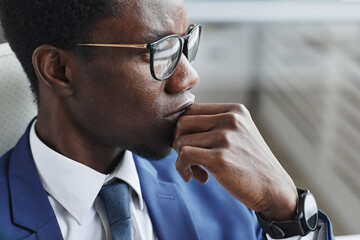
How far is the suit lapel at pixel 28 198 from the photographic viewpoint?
3.93 feet

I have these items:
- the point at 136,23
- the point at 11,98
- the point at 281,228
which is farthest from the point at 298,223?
the point at 11,98

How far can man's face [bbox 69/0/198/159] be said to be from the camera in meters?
1.15

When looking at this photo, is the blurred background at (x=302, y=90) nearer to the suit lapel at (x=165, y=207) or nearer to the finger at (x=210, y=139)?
the suit lapel at (x=165, y=207)

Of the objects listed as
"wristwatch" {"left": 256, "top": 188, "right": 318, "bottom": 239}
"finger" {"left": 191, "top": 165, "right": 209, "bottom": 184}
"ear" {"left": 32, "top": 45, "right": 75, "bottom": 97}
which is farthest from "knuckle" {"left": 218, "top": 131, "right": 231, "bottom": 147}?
"ear" {"left": 32, "top": 45, "right": 75, "bottom": 97}

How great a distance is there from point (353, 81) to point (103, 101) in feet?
8.37

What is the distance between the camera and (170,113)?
1241 millimetres

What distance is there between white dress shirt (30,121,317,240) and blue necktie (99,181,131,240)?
→ 0.07 feet

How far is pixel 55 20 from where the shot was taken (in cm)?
116

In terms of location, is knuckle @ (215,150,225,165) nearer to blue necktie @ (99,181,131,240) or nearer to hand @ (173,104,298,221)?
hand @ (173,104,298,221)

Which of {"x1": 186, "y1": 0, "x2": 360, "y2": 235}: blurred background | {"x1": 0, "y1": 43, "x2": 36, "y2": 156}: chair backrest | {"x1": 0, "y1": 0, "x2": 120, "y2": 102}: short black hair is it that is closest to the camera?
{"x1": 0, "y1": 0, "x2": 120, "y2": 102}: short black hair

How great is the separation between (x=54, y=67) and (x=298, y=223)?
2.25 feet

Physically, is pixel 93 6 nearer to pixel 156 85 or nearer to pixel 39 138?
pixel 156 85

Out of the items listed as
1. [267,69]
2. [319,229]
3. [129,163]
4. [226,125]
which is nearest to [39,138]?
[129,163]

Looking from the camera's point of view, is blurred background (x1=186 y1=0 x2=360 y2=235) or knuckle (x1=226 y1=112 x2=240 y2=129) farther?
blurred background (x1=186 y1=0 x2=360 y2=235)
